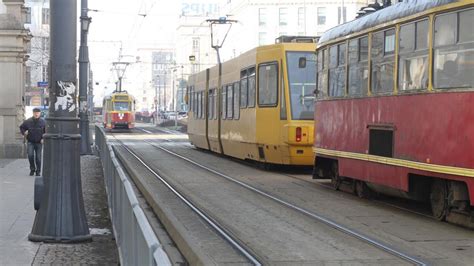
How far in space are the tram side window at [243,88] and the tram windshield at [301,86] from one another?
2787mm

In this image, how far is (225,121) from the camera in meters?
24.6

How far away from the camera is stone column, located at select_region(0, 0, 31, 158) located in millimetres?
23531

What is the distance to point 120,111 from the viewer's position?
195 ft

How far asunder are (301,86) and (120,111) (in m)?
42.0

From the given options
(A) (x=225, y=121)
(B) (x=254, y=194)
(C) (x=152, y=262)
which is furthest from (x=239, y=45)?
(C) (x=152, y=262)

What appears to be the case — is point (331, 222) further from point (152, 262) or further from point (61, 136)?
point (152, 262)

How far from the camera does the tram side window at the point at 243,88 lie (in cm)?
2162

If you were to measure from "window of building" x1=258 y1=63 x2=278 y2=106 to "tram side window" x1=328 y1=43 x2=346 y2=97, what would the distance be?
14.1 feet

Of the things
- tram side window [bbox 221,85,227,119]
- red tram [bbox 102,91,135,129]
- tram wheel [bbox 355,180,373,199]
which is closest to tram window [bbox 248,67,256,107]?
tram side window [bbox 221,85,227,119]

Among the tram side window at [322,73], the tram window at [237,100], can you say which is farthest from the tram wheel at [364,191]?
the tram window at [237,100]

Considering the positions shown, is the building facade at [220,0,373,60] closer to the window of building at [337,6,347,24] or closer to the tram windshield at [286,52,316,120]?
the window of building at [337,6,347,24]

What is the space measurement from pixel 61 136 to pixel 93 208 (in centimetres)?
415

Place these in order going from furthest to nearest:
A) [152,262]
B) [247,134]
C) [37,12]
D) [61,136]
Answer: [37,12] < [247,134] < [61,136] < [152,262]

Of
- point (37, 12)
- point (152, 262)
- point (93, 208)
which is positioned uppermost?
point (37, 12)
